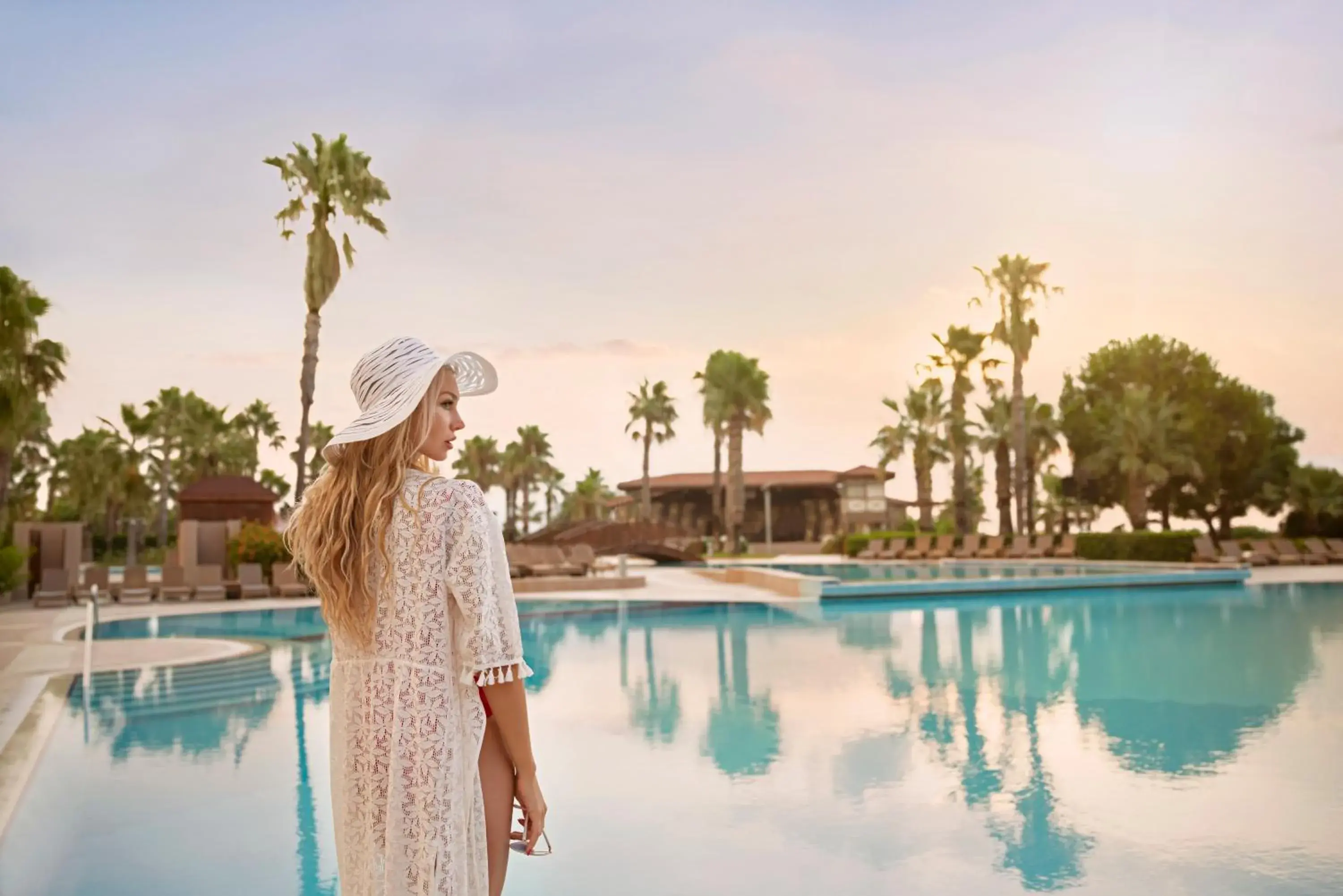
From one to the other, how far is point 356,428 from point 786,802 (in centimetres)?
446

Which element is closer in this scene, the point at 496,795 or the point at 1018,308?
the point at 496,795

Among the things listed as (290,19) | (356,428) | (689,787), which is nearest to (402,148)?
(290,19)

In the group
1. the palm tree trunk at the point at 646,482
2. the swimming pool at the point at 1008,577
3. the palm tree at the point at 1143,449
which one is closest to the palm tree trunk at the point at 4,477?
the swimming pool at the point at 1008,577

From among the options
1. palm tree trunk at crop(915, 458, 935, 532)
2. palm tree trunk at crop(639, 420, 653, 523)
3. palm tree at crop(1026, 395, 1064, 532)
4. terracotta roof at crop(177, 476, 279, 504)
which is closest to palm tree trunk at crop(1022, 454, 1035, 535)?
palm tree at crop(1026, 395, 1064, 532)

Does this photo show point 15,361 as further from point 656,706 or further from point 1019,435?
point 1019,435

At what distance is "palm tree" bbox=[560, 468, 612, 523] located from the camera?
68062 mm

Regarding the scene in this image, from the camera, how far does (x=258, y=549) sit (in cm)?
2222

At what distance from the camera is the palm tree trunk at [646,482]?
5288cm

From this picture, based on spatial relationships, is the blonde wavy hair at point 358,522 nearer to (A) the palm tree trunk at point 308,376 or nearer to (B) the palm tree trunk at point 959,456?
(A) the palm tree trunk at point 308,376

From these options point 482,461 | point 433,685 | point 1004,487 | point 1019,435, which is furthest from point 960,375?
point 433,685

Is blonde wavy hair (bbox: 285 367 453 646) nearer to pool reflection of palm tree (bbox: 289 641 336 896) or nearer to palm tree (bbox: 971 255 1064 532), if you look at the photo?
pool reflection of palm tree (bbox: 289 641 336 896)

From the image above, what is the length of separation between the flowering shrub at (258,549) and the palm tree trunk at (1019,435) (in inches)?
1041

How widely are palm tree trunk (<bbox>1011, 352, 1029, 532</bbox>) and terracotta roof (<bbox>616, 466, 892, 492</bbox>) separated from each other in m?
12.8

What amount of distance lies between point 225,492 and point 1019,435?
Result: 2696 centimetres
